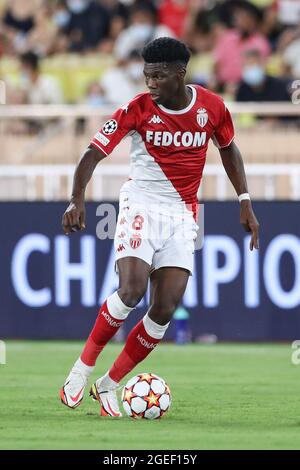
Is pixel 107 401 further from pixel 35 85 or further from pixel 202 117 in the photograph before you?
pixel 35 85

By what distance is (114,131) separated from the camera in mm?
9039

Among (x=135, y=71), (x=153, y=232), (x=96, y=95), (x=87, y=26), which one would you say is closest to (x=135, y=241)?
(x=153, y=232)

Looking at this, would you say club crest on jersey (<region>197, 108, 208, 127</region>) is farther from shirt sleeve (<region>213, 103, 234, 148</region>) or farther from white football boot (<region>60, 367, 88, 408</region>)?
white football boot (<region>60, 367, 88, 408</region>)

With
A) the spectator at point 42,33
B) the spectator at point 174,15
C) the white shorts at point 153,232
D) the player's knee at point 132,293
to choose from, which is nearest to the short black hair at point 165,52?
the white shorts at point 153,232

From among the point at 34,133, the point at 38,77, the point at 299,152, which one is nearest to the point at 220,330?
the point at 299,152

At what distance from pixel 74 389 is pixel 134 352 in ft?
1.68

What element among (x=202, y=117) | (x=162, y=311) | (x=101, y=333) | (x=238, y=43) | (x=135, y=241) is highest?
(x=238, y=43)

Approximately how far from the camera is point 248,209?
9500 millimetres

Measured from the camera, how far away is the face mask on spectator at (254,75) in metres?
17.2

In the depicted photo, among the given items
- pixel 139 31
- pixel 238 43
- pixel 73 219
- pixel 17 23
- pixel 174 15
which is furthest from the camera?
pixel 17 23

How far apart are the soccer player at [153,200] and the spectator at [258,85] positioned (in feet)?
25.5

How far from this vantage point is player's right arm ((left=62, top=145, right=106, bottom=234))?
871 cm

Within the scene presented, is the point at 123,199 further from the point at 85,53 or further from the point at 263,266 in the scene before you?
the point at 85,53

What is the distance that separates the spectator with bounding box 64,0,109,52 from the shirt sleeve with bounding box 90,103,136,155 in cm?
1086
